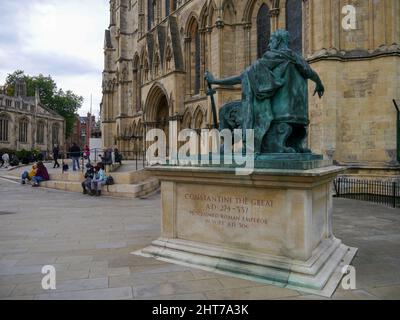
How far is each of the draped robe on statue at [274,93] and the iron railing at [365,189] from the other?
9094mm

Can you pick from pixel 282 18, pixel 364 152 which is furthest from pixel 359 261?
Result: pixel 282 18

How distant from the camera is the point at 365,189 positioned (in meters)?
13.5

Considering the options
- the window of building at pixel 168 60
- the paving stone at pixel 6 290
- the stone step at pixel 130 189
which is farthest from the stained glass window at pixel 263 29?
the paving stone at pixel 6 290

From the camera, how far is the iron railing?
12.8 meters

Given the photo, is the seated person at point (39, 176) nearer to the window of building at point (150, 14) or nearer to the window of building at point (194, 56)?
the window of building at point (194, 56)

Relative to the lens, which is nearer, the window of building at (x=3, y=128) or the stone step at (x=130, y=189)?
the stone step at (x=130, y=189)

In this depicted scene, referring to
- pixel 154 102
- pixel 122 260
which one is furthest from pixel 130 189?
pixel 154 102

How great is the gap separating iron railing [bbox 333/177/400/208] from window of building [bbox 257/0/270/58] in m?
9.34

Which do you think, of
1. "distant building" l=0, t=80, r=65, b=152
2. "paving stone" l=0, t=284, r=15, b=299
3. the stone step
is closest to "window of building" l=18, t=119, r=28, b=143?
"distant building" l=0, t=80, r=65, b=152

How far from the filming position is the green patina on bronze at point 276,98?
484 centimetres

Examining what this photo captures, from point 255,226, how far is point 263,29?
17479 mm

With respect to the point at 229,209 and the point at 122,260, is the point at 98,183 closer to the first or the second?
the point at 122,260

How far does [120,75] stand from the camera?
Result: 34906 millimetres

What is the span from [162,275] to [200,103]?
19355mm
